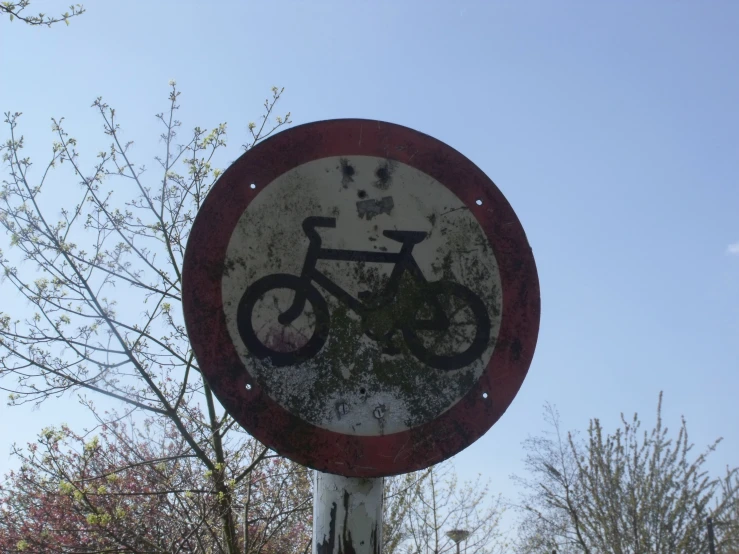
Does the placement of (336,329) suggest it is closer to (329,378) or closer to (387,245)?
(329,378)

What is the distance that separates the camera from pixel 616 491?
15.4 metres

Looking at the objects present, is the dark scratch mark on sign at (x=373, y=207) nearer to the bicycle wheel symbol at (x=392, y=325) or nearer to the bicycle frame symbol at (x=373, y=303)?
the bicycle frame symbol at (x=373, y=303)

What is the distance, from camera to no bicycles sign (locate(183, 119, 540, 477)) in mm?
1797

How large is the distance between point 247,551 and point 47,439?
137 centimetres

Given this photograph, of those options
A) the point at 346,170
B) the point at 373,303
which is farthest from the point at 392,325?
the point at 346,170

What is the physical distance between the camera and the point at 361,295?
1.88 metres

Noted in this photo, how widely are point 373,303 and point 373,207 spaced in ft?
0.79

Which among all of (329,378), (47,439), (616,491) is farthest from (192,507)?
(616,491)

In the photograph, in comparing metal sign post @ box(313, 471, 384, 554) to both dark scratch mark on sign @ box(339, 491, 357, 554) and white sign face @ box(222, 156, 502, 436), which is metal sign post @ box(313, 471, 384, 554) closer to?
dark scratch mark on sign @ box(339, 491, 357, 554)

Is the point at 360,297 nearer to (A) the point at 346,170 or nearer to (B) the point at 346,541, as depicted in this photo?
(A) the point at 346,170

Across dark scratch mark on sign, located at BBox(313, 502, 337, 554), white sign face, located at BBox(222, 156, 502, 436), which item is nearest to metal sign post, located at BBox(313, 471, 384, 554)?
dark scratch mark on sign, located at BBox(313, 502, 337, 554)

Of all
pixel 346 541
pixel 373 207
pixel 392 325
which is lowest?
pixel 346 541

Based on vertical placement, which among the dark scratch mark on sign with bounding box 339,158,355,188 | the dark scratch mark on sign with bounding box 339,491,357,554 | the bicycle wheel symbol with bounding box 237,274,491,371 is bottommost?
the dark scratch mark on sign with bounding box 339,491,357,554

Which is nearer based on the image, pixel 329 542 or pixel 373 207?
pixel 329 542
